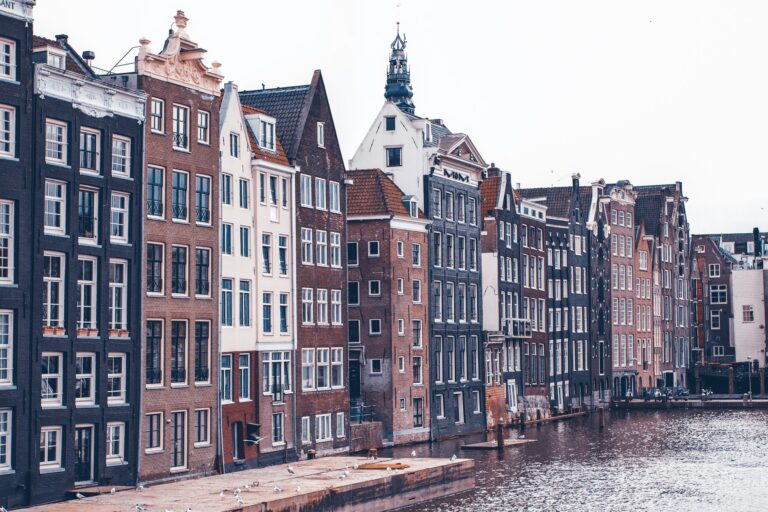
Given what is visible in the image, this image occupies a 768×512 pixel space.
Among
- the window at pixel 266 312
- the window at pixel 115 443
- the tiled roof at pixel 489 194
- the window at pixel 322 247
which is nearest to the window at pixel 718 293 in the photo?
the tiled roof at pixel 489 194

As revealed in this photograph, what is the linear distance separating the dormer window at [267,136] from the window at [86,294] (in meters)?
15.9

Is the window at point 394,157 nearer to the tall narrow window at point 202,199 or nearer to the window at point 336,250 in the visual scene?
the window at point 336,250

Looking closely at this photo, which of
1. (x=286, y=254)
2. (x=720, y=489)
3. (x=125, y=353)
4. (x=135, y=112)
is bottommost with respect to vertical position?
(x=720, y=489)

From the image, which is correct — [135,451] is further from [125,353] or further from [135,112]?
[135,112]

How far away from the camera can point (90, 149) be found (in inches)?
Result: 2005

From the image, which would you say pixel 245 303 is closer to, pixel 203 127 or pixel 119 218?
pixel 203 127

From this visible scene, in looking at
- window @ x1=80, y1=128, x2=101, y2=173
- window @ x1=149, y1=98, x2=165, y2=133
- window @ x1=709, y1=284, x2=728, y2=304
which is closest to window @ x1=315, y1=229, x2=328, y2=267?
window @ x1=149, y1=98, x2=165, y2=133

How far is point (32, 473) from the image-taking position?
46625 millimetres

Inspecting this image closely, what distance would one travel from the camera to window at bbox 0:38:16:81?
1839 inches

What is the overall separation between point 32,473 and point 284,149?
25.7 meters

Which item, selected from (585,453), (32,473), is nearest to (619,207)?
(585,453)

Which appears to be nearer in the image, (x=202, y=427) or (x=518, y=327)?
(x=202, y=427)

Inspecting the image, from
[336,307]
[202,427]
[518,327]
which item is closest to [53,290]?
[202,427]

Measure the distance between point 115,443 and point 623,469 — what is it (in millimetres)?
27254
